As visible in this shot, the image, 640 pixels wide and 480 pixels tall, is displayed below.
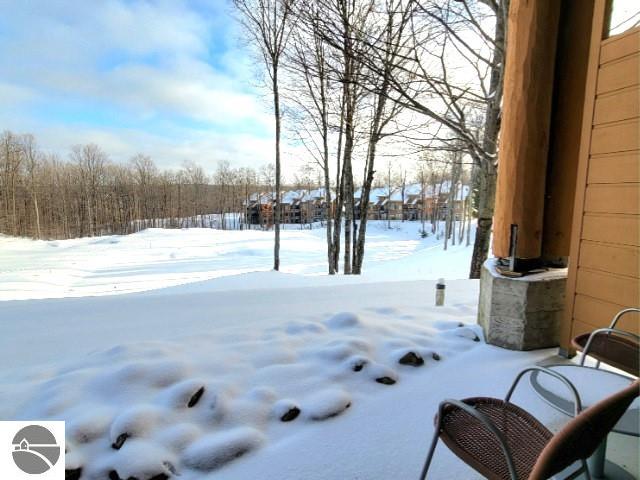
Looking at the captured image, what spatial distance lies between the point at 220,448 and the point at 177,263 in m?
14.2

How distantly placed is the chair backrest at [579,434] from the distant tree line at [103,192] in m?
32.2

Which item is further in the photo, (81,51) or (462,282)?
(81,51)

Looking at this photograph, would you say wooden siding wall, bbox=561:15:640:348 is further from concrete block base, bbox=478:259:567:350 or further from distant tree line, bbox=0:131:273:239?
distant tree line, bbox=0:131:273:239

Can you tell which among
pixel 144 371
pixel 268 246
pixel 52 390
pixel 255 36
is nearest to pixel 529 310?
pixel 144 371

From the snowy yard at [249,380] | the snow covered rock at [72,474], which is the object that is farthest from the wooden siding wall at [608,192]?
the snow covered rock at [72,474]

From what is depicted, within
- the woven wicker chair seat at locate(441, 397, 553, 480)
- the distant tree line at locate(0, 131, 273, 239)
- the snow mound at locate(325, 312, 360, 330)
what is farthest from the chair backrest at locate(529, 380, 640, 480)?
the distant tree line at locate(0, 131, 273, 239)

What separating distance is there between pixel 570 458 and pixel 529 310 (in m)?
1.80

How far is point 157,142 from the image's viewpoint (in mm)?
30344

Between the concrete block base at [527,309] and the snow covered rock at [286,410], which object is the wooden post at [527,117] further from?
the snow covered rock at [286,410]

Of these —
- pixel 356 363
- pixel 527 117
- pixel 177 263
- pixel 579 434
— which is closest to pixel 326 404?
pixel 356 363

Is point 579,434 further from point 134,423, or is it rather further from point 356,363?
point 134,423

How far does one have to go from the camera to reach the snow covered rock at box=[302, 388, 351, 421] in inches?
68.6

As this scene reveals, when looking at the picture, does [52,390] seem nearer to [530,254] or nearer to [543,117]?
[530,254]

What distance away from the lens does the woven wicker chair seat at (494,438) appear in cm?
105
